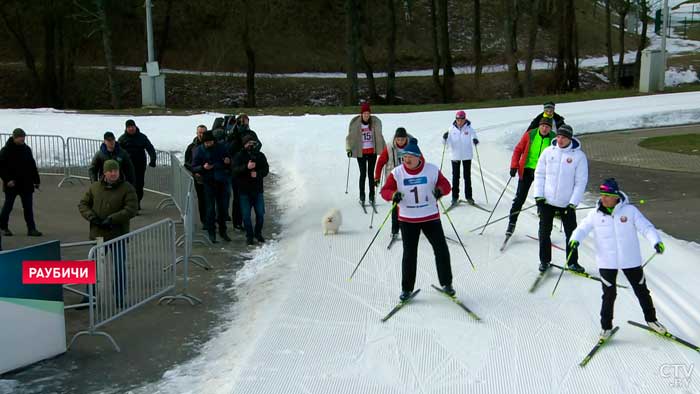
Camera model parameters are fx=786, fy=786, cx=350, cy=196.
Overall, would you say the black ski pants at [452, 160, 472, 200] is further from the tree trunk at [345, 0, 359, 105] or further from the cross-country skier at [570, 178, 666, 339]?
the tree trunk at [345, 0, 359, 105]

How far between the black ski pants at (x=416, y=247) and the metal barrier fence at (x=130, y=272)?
9.03 ft

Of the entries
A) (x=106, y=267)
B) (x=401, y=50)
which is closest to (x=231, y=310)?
(x=106, y=267)

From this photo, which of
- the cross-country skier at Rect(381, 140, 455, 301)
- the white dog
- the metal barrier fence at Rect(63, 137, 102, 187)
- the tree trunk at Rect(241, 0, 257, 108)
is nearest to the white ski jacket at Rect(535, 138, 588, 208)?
the cross-country skier at Rect(381, 140, 455, 301)

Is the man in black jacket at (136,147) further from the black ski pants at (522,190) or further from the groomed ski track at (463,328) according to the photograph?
the black ski pants at (522,190)

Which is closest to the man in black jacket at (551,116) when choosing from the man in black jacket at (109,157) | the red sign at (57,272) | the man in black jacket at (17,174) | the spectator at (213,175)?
the spectator at (213,175)

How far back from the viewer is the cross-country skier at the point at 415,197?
8.45 meters

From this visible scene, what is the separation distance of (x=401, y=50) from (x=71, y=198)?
45.6 m

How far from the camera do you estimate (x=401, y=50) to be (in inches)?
2347

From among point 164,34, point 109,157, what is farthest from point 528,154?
point 164,34

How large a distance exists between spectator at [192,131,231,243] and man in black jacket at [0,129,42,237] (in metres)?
2.71

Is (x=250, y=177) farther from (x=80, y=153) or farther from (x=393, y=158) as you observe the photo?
(x=80, y=153)

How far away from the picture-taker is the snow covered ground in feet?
22.1

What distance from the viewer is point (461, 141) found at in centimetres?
1329

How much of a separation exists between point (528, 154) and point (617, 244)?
3914mm
